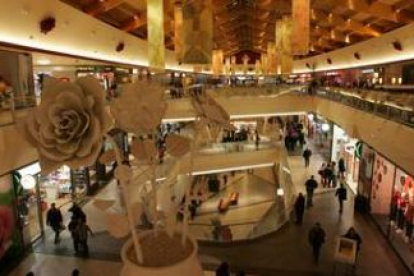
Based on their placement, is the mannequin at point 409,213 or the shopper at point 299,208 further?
the shopper at point 299,208

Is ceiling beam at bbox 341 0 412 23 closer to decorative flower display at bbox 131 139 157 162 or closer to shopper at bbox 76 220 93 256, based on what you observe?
shopper at bbox 76 220 93 256

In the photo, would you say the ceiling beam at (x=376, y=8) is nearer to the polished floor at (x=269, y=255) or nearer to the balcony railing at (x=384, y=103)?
the balcony railing at (x=384, y=103)

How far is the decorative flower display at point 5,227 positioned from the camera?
10055 millimetres

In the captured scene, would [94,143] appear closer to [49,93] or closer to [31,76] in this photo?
[49,93]

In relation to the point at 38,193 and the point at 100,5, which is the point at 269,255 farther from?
the point at 100,5

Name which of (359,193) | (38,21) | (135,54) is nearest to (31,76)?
(38,21)

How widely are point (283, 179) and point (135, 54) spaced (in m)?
10.1

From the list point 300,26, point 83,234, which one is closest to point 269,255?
point 83,234

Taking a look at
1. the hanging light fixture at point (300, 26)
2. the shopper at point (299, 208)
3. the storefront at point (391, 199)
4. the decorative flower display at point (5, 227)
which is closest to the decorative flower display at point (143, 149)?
the hanging light fixture at point (300, 26)

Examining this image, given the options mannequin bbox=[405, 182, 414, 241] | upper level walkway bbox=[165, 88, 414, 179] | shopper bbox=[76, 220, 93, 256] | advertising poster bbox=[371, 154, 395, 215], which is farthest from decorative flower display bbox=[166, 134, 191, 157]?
advertising poster bbox=[371, 154, 395, 215]

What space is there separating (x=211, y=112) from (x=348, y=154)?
1783 cm

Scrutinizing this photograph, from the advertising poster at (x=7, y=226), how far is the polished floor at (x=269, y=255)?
1.54 ft

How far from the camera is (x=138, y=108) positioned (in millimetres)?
1591

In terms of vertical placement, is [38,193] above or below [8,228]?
above
